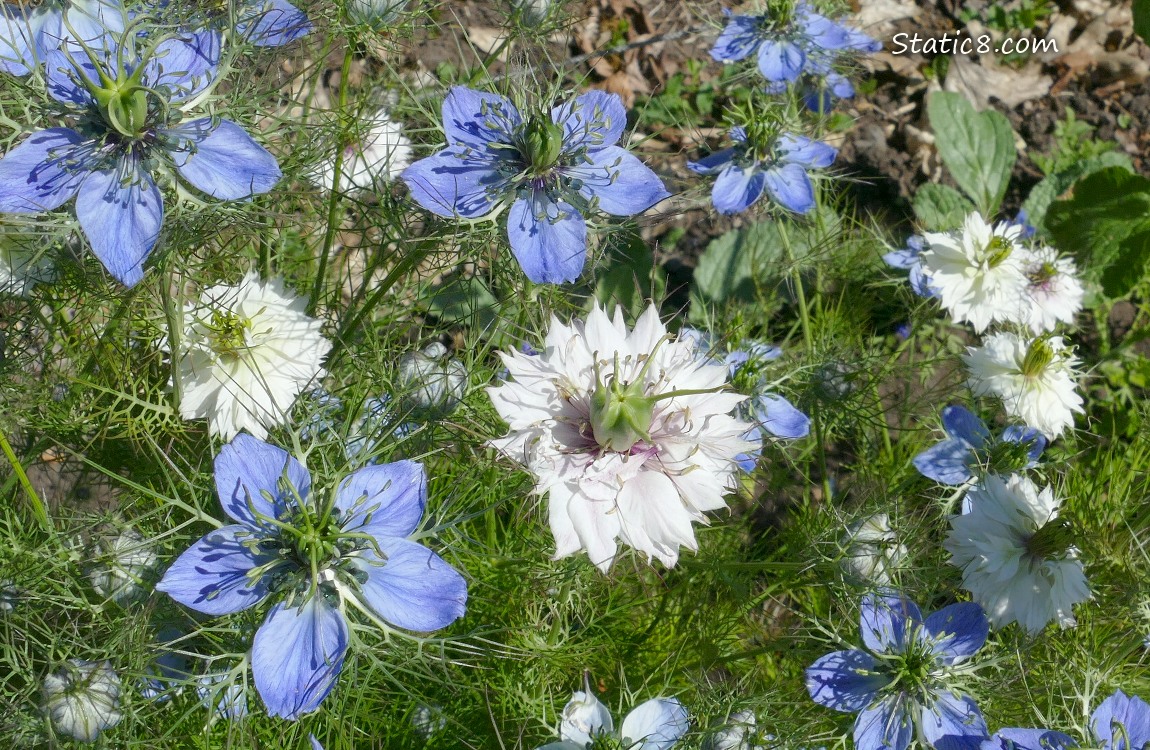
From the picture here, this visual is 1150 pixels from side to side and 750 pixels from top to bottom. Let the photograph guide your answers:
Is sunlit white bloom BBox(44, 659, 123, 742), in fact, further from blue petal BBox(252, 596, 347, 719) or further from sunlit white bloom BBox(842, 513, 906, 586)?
sunlit white bloom BBox(842, 513, 906, 586)

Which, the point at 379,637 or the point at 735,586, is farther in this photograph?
the point at 735,586

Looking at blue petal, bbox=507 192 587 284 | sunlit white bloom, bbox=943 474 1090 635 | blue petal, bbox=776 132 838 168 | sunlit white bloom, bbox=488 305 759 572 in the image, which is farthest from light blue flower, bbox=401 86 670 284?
sunlit white bloom, bbox=943 474 1090 635

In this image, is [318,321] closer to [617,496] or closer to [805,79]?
[617,496]

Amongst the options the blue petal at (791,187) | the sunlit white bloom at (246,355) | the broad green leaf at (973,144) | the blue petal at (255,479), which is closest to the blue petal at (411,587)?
the blue petal at (255,479)

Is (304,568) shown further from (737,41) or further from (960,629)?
(737,41)

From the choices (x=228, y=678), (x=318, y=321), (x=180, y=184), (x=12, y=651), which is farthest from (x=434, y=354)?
(x=12, y=651)
